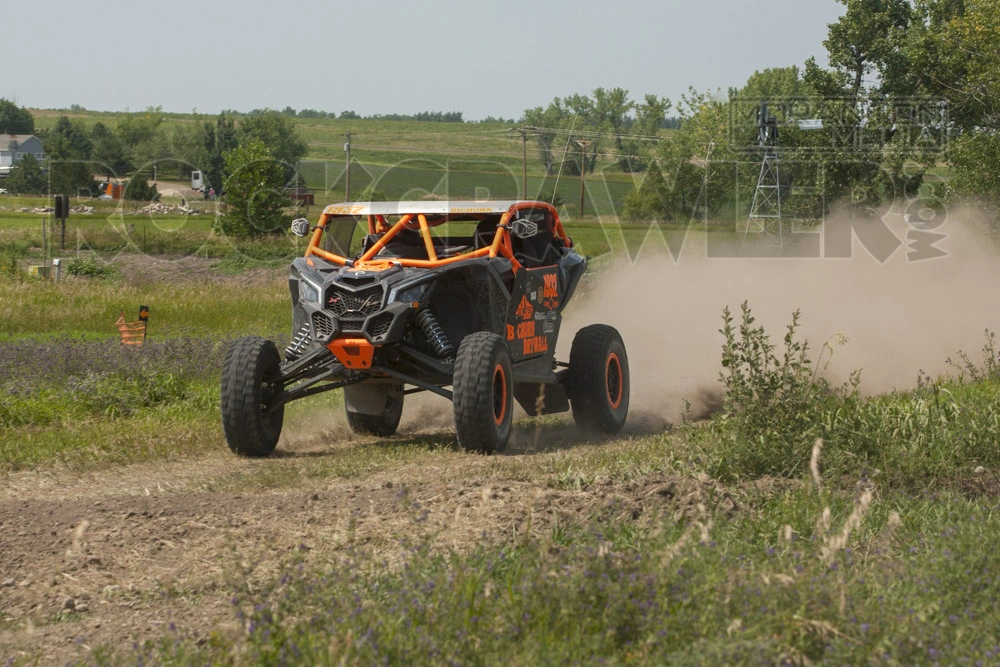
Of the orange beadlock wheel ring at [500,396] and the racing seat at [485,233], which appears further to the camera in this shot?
the racing seat at [485,233]

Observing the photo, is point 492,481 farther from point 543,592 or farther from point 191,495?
point 543,592

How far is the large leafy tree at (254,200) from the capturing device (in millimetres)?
52656

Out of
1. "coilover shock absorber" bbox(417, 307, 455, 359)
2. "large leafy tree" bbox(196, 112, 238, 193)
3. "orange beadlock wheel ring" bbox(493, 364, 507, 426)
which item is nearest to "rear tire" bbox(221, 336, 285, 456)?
"coilover shock absorber" bbox(417, 307, 455, 359)

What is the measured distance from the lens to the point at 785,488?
7.87 metres

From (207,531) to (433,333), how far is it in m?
3.86

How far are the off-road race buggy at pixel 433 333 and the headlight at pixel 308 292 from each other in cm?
2

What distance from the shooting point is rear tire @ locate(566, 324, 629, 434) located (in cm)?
1234

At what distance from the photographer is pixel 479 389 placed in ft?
33.1

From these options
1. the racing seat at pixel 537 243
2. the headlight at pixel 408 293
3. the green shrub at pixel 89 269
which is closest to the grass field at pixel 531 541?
the headlight at pixel 408 293

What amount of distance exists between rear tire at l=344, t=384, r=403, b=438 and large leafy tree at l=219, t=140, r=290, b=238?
41.0 metres

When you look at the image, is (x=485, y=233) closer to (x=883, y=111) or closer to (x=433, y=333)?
(x=433, y=333)

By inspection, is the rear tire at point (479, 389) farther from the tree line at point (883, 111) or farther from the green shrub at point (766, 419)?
the tree line at point (883, 111)

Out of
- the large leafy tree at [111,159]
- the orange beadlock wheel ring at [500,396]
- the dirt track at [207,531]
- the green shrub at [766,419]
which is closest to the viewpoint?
the dirt track at [207,531]

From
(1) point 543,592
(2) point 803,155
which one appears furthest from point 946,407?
(2) point 803,155
